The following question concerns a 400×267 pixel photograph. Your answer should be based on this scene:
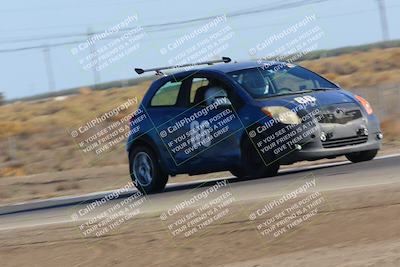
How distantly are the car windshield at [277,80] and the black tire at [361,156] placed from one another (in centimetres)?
102

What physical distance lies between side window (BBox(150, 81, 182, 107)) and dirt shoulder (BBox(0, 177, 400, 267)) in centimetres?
310

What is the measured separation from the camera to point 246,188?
12953 mm

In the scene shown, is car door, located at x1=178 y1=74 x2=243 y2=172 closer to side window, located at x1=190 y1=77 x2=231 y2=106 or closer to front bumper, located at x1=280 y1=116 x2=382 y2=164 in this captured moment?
side window, located at x1=190 y1=77 x2=231 y2=106

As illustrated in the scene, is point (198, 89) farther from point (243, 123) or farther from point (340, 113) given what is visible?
point (340, 113)

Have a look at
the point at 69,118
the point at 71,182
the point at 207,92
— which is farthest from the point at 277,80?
the point at 69,118

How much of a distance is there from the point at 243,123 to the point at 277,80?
1040mm

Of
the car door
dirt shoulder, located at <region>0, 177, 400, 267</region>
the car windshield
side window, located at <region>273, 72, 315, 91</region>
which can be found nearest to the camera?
dirt shoulder, located at <region>0, 177, 400, 267</region>

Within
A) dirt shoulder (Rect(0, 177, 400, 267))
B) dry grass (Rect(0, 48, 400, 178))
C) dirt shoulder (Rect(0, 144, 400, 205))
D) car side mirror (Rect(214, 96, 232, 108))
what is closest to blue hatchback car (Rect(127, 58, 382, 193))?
car side mirror (Rect(214, 96, 232, 108))

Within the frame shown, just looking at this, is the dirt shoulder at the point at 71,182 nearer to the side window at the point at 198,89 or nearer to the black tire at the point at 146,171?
the black tire at the point at 146,171

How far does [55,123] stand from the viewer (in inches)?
1970

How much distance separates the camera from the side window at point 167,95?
569 inches

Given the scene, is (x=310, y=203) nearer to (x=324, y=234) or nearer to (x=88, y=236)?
(x=324, y=234)

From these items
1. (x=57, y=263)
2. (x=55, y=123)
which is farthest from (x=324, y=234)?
(x=55, y=123)

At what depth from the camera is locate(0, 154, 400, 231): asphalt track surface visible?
12.0m
